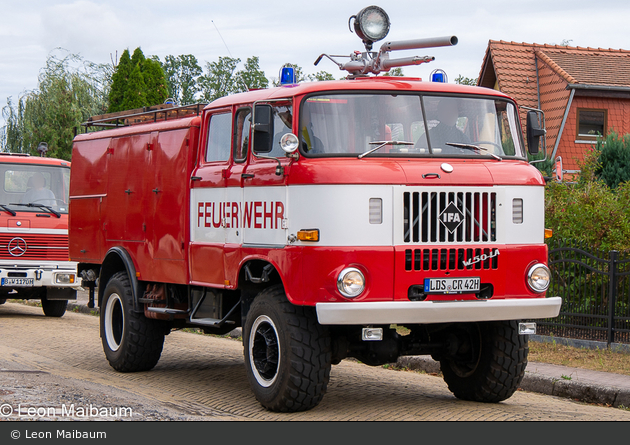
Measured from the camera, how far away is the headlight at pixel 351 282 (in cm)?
713

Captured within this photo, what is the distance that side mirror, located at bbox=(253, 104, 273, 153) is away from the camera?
765 cm

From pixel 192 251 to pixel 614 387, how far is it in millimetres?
4462

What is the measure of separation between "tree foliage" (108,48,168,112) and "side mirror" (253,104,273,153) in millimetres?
23076

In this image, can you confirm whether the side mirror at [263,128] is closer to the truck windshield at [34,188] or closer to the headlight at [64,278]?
the headlight at [64,278]

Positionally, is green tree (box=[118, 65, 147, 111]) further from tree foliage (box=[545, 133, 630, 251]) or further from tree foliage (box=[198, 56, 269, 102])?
tree foliage (box=[198, 56, 269, 102])

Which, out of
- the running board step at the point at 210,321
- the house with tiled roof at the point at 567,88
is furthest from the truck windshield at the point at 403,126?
the house with tiled roof at the point at 567,88

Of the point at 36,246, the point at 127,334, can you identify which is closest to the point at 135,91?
the point at 36,246

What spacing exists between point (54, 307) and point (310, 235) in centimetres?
1124

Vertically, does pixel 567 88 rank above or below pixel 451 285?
above

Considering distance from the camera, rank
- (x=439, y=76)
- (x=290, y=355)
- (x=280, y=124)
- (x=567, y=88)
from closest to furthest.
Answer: (x=290, y=355), (x=280, y=124), (x=439, y=76), (x=567, y=88)

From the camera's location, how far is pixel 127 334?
33.3 ft

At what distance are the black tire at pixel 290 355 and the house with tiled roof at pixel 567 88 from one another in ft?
71.1

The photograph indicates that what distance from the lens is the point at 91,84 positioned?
36.8 metres

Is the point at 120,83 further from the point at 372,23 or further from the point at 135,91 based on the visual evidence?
the point at 372,23
